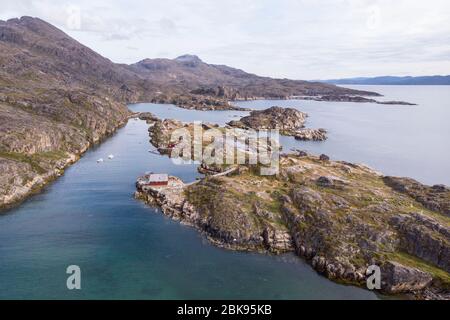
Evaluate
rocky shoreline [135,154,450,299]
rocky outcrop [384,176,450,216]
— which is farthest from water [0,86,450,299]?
rocky outcrop [384,176,450,216]

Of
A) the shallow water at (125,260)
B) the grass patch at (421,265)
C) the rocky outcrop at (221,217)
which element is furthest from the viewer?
the rocky outcrop at (221,217)

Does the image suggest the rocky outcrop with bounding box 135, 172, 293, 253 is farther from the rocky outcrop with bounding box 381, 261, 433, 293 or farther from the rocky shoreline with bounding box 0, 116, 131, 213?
the rocky shoreline with bounding box 0, 116, 131, 213

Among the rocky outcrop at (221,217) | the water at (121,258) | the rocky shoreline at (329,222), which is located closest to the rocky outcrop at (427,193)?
the rocky shoreline at (329,222)

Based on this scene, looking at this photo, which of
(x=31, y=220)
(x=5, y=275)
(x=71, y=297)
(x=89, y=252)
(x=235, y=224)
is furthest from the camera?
(x=31, y=220)

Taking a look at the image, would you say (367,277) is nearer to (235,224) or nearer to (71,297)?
(235,224)

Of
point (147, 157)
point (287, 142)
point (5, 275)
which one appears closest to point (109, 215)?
point (5, 275)

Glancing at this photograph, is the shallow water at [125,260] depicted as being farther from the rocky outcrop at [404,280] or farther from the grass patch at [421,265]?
the grass patch at [421,265]

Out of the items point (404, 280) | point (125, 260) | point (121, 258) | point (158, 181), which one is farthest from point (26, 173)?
point (404, 280)

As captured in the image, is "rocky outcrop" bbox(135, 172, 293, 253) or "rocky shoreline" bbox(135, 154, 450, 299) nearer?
"rocky shoreline" bbox(135, 154, 450, 299)
